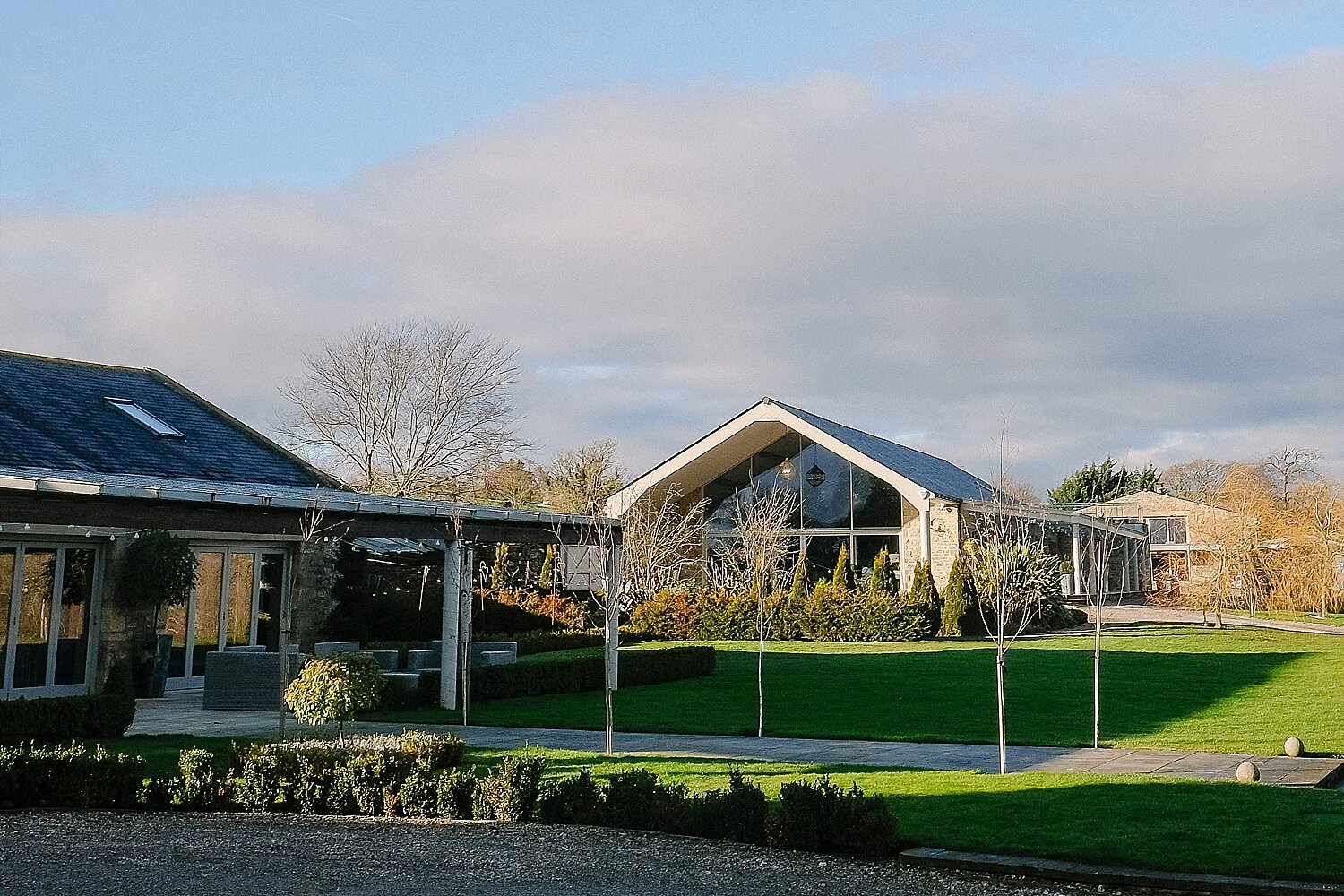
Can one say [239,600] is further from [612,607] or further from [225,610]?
[612,607]

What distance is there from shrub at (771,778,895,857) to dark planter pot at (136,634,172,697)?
13.0 meters

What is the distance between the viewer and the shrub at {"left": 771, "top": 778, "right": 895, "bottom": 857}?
281 inches

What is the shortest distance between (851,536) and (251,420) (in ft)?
67.1

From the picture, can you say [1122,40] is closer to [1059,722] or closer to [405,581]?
[1059,722]

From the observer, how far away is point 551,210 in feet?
48.8

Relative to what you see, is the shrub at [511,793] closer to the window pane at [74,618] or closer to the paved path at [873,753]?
the paved path at [873,753]

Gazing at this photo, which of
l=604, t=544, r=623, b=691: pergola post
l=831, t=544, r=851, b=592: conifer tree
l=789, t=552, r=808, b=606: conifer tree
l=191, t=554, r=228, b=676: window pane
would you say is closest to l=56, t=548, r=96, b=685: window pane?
l=191, t=554, r=228, b=676: window pane

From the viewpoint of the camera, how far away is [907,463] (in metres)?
33.1

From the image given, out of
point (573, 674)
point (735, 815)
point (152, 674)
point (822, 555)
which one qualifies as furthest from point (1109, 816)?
point (822, 555)

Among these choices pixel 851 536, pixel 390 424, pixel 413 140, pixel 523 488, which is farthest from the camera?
pixel 523 488

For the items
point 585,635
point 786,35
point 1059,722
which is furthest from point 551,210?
point 585,635

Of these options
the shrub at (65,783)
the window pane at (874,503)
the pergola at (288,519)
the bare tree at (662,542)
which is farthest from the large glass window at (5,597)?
the window pane at (874,503)

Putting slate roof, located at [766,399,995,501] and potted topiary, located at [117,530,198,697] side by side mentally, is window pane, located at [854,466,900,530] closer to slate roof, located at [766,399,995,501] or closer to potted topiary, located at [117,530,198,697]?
slate roof, located at [766,399,995,501]

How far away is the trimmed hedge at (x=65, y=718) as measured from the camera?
451 inches
